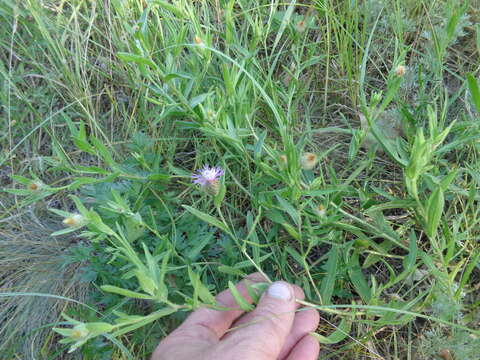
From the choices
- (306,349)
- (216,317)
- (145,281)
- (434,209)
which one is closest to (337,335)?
(306,349)

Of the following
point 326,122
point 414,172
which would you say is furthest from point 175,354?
point 326,122

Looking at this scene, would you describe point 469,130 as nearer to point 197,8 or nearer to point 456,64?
point 456,64

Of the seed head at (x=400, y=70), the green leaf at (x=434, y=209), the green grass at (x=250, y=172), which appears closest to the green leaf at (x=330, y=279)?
the green grass at (x=250, y=172)

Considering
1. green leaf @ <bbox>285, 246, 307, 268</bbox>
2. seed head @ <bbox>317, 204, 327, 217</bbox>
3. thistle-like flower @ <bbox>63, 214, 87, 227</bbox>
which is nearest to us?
thistle-like flower @ <bbox>63, 214, 87, 227</bbox>

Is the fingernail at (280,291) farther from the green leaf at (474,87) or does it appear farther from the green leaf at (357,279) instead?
the green leaf at (474,87)

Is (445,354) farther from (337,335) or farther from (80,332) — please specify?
(80,332)

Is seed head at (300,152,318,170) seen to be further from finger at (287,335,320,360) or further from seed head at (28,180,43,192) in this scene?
seed head at (28,180,43,192)

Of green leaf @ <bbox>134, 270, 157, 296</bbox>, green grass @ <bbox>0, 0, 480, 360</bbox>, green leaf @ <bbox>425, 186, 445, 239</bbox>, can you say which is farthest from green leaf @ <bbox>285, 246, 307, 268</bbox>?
green leaf @ <bbox>134, 270, 157, 296</bbox>
